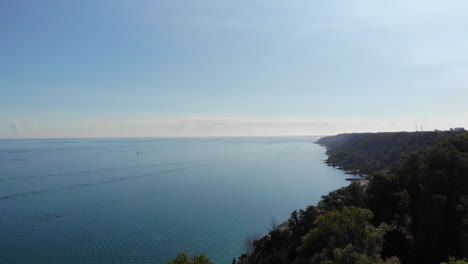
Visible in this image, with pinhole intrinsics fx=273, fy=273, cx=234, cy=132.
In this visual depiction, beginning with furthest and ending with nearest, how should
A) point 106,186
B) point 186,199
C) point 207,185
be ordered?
point 207,185 → point 106,186 → point 186,199

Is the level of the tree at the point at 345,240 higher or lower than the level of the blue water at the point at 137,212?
higher

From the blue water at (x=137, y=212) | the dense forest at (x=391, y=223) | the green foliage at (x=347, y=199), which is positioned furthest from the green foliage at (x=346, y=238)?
the blue water at (x=137, y=212)

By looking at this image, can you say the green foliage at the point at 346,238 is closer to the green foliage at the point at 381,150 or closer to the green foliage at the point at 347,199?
the green foliage at the point at 347,199

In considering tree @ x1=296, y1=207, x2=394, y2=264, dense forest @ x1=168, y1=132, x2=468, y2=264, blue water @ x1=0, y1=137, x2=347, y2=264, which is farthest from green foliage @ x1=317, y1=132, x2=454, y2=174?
tree @ x1=296, y1=207, x2=394, y2=264

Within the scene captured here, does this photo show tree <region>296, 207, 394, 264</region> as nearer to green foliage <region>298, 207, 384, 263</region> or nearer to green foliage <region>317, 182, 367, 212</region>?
green foliage <region>298, 207, 384, 263</region>

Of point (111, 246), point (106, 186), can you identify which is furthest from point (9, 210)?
point (111, 246)

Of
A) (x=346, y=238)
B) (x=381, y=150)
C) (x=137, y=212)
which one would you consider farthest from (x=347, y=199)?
(x=381, y=150)

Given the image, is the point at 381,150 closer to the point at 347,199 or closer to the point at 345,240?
the point at 347,199

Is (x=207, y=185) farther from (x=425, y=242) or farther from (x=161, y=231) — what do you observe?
(x=425, y=242)
